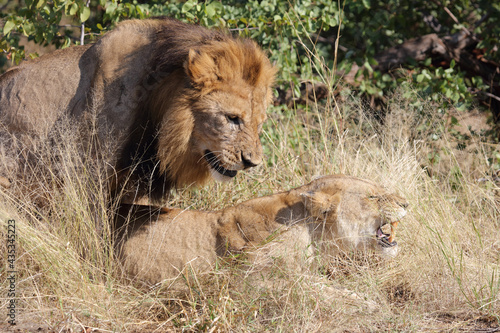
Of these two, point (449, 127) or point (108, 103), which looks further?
point (449, 127)

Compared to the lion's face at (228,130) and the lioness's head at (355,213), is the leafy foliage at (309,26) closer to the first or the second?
the lion's face at (228,130)

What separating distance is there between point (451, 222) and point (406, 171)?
83 centimetres

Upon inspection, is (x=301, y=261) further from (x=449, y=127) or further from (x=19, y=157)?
(x=449, y=127)

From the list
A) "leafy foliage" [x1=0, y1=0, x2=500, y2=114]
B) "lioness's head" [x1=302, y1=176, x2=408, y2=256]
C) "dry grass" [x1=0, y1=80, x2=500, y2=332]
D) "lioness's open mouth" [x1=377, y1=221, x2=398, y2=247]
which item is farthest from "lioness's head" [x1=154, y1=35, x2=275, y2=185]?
"leafy foliage" [x1=0, y1=0, x2=500, y2=114]

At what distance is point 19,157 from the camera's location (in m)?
3.93

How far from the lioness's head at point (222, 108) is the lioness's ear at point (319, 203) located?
1.12 feet

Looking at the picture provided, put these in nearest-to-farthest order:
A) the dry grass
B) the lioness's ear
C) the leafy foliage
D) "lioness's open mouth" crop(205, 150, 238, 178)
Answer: the dry grass < the lioness's ear < "lioness's open mouth" crop(205, 150, 238, 178) < the leafy foliage

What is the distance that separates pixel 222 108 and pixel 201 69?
0.78 feet

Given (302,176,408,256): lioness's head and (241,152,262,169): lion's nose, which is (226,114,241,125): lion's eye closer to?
(241,152,262,169): lion's nose

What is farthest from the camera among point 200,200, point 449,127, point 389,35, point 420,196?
point 389,35

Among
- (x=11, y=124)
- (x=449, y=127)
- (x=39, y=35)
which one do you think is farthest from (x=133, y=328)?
(x=449, y=127)

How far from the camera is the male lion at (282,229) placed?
343cm

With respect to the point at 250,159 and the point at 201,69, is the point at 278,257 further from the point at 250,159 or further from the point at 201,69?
the point at 201,69

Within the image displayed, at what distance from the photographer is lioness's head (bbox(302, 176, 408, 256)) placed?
3.44 m
